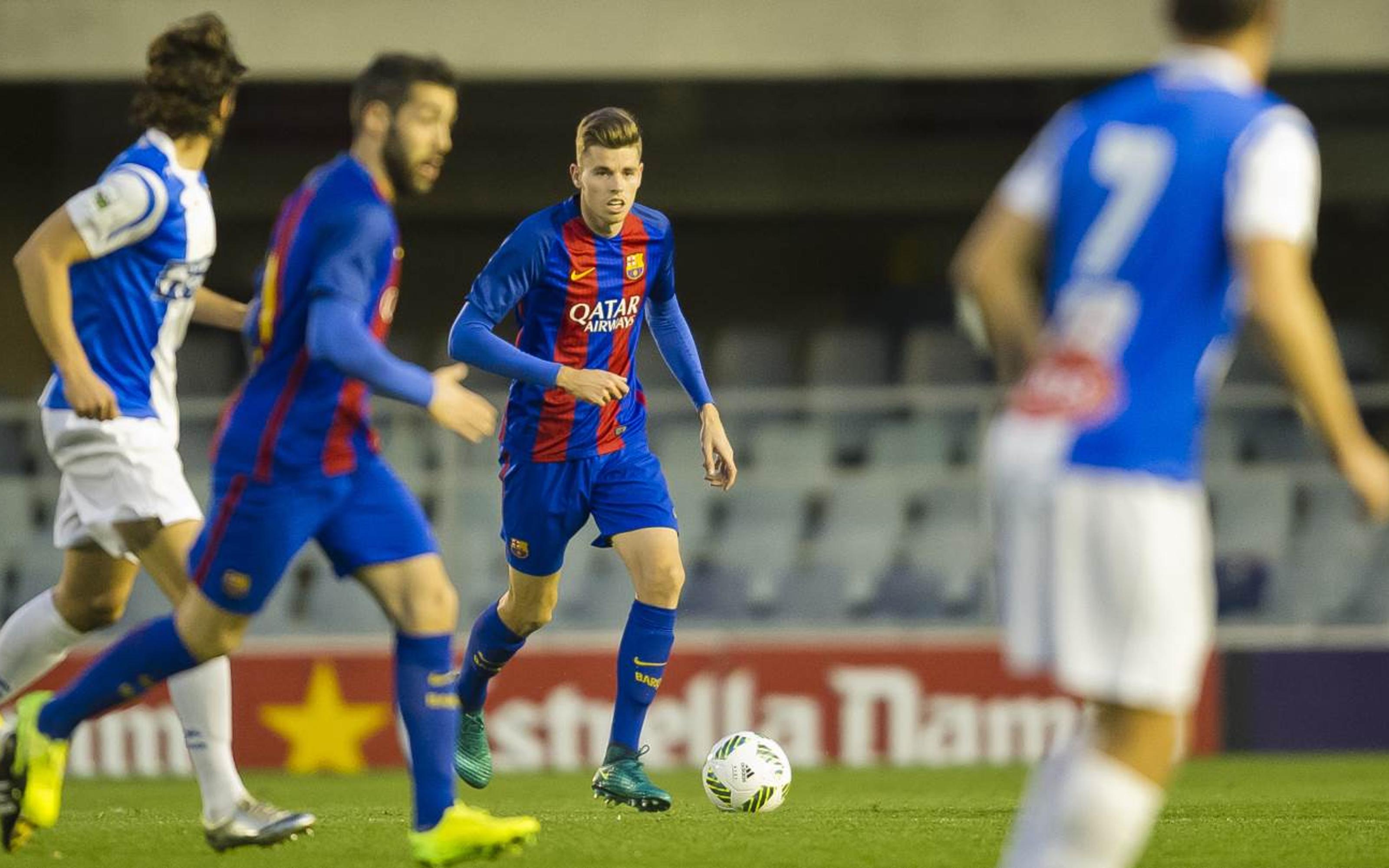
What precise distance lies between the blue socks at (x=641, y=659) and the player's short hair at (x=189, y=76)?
203cm

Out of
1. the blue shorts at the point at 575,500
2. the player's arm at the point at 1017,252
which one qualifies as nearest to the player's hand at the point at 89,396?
the blue shorts at the point at 575,500

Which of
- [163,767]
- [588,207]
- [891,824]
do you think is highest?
[588,207]

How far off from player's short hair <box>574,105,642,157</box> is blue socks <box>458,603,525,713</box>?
60.7 inches

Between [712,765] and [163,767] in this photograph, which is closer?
[712,765]

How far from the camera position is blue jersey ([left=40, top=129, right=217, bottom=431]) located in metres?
5.27

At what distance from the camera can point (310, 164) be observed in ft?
45.1

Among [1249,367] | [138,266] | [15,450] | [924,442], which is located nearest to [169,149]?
[138,266]

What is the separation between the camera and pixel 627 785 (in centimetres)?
626

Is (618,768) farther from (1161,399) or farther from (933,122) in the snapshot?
(933,122)

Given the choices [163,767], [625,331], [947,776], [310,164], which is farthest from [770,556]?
[625,331]

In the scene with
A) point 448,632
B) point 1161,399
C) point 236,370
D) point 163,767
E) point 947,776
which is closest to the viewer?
point 1161,399

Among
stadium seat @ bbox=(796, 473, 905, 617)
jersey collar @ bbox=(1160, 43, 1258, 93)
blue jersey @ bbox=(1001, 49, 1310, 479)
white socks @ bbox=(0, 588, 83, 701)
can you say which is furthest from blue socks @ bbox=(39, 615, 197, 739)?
stadium seat @ bbox=(796, 473, 905, 617)

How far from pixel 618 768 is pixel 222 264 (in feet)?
29.5

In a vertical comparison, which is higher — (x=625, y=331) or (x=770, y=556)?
(x=625, y=331)
